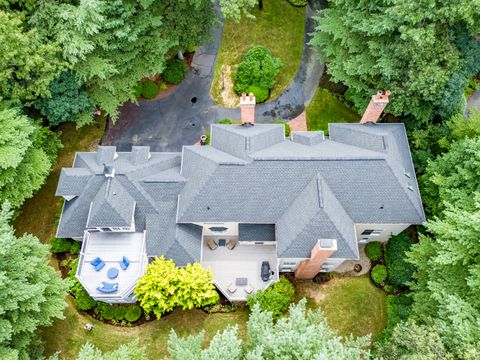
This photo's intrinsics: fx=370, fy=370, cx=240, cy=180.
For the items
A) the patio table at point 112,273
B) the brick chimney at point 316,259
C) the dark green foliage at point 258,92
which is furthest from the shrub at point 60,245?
the dark green foliage at point 258,92

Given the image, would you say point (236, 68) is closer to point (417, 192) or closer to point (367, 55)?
point (367, 55)

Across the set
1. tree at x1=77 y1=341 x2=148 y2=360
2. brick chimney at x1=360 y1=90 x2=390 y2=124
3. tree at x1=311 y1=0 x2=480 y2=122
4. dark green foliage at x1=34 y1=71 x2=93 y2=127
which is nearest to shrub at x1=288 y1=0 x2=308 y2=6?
tree at x1=311 y1=0 x2=480 y2=122

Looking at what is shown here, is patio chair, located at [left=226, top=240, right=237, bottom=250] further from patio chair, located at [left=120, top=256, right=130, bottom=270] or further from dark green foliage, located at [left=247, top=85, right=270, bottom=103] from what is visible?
dark green foliage, located at [left=247, top=85, right=270, bottom=103]

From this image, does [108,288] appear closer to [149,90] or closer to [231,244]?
[231,244]

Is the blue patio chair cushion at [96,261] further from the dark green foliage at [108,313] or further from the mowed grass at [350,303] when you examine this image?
the mowed grass at [350,303]

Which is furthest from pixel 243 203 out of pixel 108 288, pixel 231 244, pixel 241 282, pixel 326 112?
pixel 326 112

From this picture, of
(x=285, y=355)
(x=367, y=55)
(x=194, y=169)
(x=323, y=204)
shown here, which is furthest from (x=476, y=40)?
(x=285, y=355)

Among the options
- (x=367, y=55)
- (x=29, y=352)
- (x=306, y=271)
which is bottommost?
(x=29, y=352)
